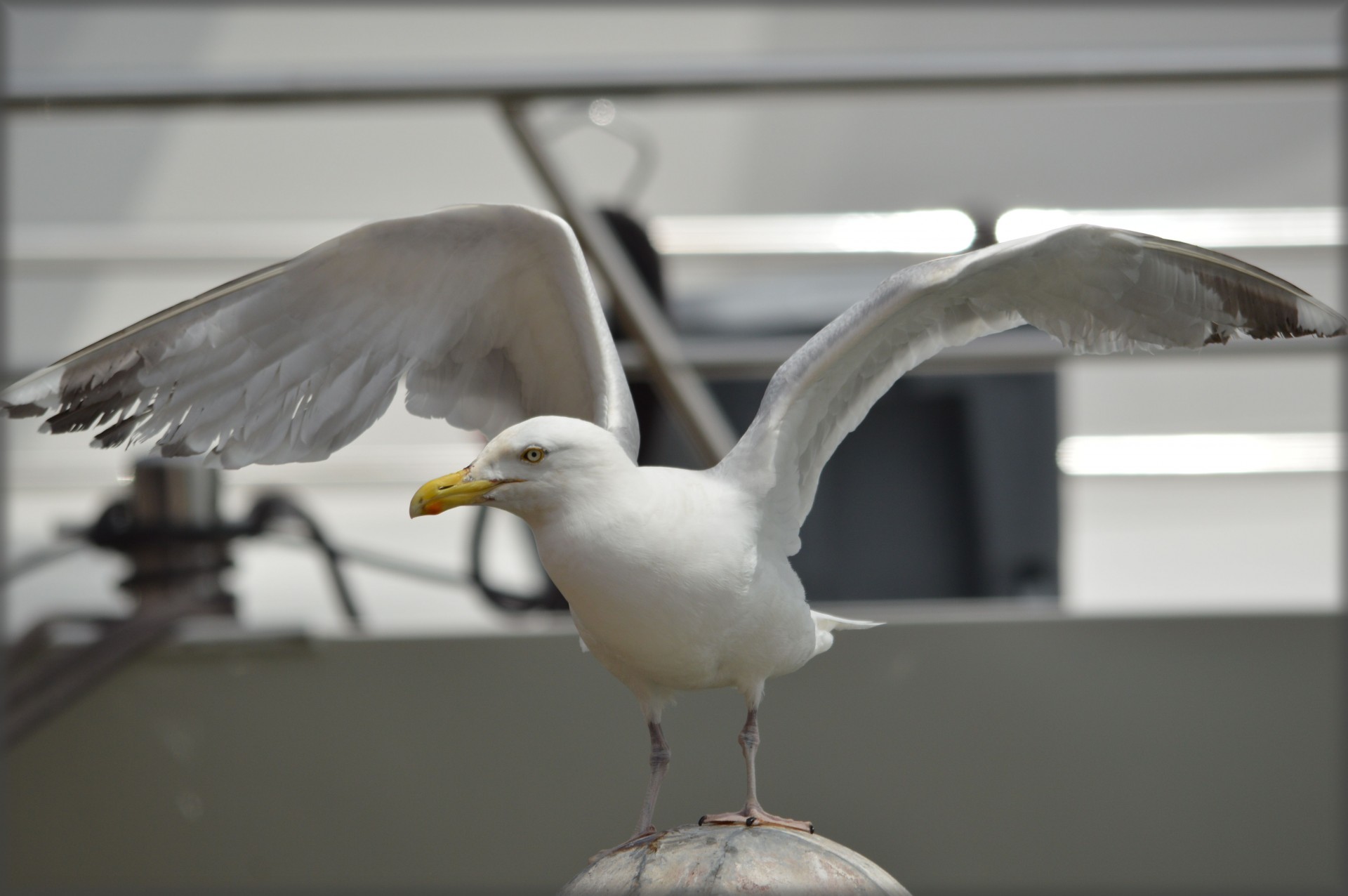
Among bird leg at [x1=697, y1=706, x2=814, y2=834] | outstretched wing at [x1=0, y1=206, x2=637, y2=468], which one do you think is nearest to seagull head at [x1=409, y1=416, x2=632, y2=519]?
outstretched wing at [x1=0, y1=206, x2=637, y2=468]

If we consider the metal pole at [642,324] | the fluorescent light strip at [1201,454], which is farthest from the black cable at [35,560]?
the fluorescent light strip at [1201,454]

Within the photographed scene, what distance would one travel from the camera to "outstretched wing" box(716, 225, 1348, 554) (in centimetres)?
78

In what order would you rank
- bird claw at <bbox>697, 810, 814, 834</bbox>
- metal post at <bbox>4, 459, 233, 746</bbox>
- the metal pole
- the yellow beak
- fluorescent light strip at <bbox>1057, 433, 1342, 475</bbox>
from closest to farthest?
1. the yellow beak
2. bird claw at <bbox>697, 810, 814, 834</bbox>
3. the metal pole
4. metal post at <bbox>4, 459, 233, 746</bbox>
5. fluorescent light strip at <bbox>1057, 433, 1342, 475</bbox>

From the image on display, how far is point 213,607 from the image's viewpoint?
63.0 inches

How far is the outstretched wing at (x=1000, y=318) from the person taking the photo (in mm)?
779

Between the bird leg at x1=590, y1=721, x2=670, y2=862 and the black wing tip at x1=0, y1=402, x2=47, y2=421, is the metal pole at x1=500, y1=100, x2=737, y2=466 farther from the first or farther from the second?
the black wing tip at x1=0, y1=402, x2=47, y2=421

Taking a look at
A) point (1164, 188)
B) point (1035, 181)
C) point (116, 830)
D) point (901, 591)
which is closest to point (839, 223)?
point (901, 591)

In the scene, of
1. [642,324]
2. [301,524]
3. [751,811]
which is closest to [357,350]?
[751,811]

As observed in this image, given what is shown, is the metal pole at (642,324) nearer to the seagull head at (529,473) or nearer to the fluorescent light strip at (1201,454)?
the seagull head at (529,473)

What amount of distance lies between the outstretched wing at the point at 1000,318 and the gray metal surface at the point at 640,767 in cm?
70

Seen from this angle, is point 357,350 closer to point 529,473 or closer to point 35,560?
point 529,473

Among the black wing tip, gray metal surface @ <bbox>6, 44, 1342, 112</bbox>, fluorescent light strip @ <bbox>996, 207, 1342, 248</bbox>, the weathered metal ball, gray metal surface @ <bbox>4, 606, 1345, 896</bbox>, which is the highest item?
gray metal surface @ <bbox>6, 44, 1342, 112</bbox>

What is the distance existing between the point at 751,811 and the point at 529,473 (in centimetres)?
28

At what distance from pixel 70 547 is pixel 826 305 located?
3.48ft
